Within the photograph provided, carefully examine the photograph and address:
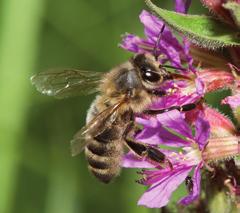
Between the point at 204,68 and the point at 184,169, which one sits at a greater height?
the point at 204,68

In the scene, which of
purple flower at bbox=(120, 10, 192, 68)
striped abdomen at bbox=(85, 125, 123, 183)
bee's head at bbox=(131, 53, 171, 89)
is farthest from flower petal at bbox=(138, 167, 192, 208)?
purple flower at bbox=(120, 10, 192, 68)

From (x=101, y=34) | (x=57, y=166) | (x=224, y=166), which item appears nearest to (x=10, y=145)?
(x=57, y=166)

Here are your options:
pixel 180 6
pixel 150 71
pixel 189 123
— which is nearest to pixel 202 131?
pixel 189 123

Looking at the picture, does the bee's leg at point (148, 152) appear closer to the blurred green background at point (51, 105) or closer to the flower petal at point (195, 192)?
the flower petal at point (195, 192)

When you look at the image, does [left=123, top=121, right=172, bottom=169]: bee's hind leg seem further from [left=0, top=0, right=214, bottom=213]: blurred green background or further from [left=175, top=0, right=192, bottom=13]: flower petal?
[left=0, top=0, right=214, bottom=213]: blurred green background

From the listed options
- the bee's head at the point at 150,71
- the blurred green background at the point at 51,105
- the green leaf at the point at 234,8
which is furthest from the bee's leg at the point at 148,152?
the blurred green background at the point at 51,105

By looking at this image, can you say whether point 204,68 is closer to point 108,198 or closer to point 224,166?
point 224,166
